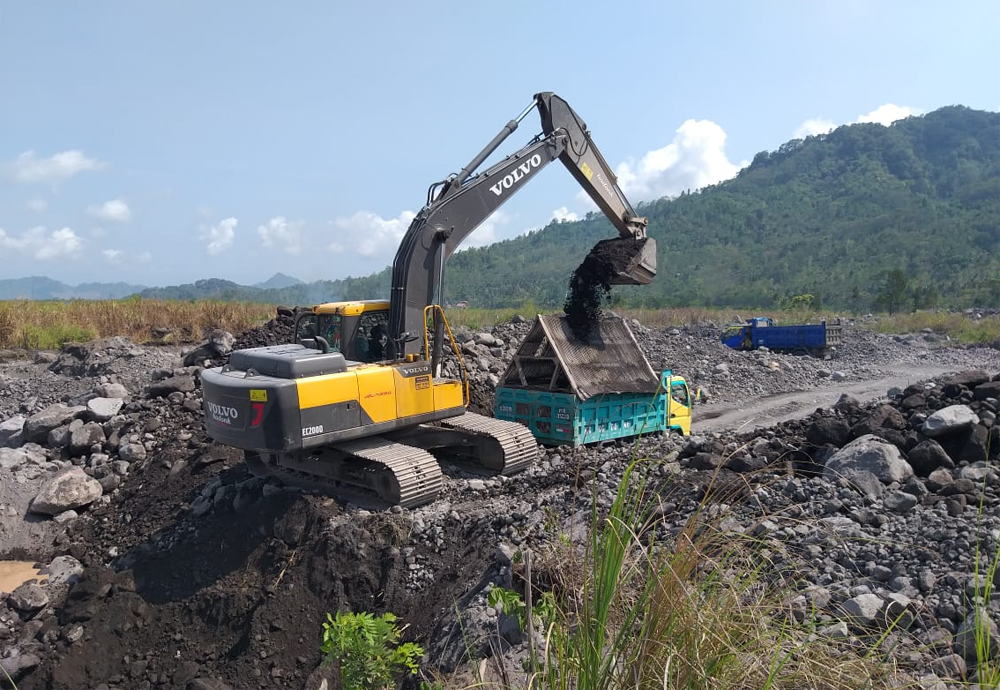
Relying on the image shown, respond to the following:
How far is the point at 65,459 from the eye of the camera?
1080cm

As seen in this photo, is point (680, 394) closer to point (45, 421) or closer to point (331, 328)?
point (331, 328)

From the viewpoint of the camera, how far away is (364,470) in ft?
27.4

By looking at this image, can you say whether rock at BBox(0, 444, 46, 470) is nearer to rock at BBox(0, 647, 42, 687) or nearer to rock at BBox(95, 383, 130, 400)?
rock at BBox(95, 383, 130, 400)

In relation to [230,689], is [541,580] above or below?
above

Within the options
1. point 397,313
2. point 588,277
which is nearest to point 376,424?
point 397,313

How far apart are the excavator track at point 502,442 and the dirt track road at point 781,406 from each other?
17.7ft

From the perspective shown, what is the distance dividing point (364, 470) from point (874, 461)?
5431 millimetres

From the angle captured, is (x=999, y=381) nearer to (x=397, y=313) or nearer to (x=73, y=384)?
(x=397, y=313)

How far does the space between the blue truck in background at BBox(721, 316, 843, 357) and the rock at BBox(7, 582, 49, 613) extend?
77.0ft

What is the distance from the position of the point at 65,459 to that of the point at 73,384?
10.3 ft

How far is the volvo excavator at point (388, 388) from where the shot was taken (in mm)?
7469

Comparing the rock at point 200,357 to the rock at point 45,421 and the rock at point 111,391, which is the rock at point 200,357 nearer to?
the rock at point 111,391

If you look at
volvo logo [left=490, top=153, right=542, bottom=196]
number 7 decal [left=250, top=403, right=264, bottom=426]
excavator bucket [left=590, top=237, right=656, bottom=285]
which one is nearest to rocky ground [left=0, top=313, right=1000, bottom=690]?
number 7 decal [left=250, top=403, right=264, bottom=426]

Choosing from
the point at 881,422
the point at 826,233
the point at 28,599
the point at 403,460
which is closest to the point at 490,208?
the point at 403,460
